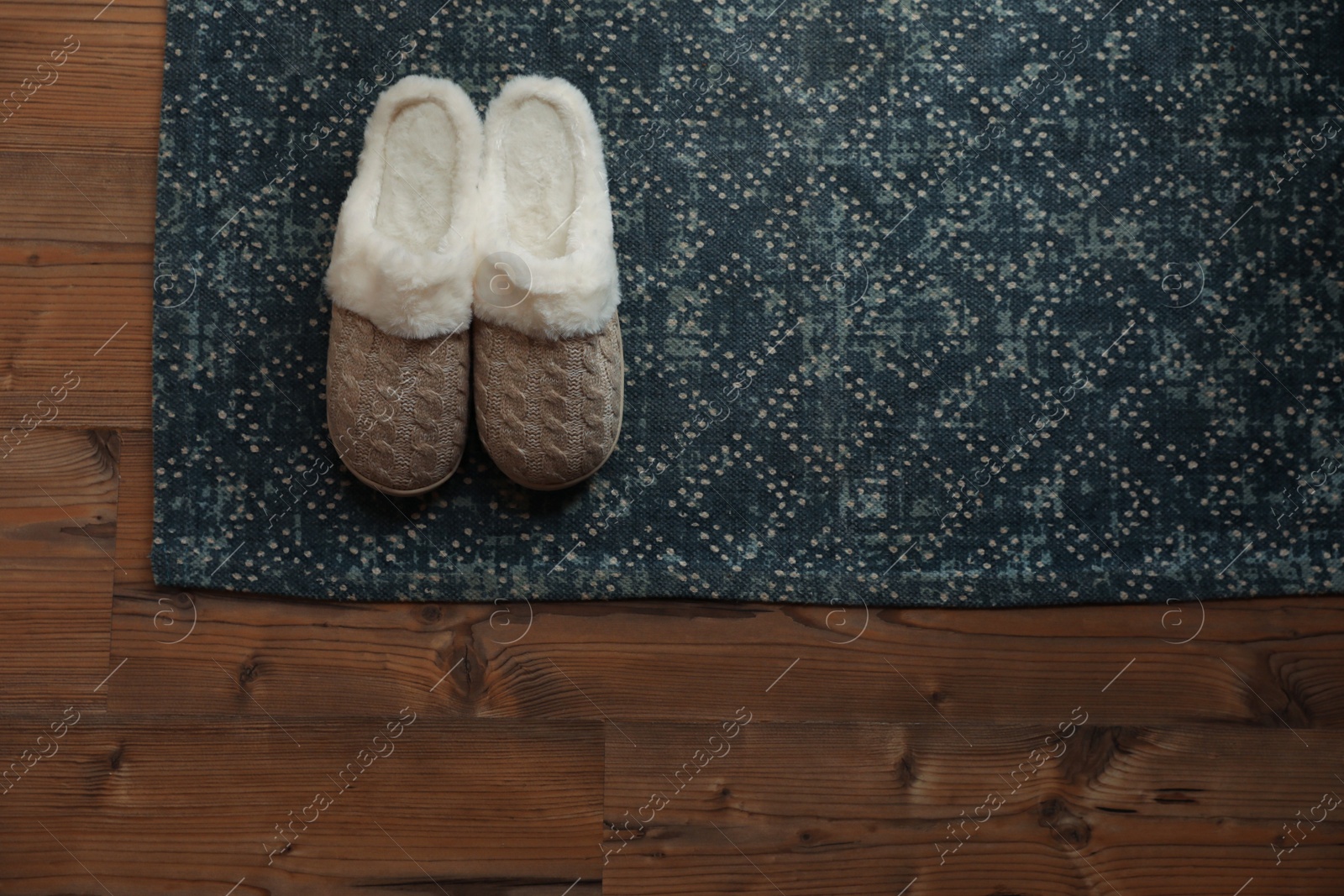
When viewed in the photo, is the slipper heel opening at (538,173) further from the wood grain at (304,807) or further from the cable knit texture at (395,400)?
the wood grain at (304,807)

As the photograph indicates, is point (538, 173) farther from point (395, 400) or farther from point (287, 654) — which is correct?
point (287, 654)

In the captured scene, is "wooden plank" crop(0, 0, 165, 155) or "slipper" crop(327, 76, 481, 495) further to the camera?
"wooden plank" crop(0, 0, 165, 155)

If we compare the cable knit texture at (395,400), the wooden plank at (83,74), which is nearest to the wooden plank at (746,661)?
the cable knit texture at (395,400)

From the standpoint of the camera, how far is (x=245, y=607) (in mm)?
882

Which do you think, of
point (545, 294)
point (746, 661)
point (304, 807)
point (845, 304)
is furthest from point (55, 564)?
point (845, 304)

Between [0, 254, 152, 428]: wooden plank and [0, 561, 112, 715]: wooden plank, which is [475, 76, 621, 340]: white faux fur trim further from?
[0, 561, 112, 715]: wooden plank

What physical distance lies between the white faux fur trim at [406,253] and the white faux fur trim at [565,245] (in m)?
0.02

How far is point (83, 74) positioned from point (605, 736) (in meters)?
0.88

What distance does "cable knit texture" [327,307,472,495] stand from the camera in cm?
83

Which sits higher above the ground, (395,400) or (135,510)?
(395,400)

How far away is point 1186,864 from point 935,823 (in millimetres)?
252

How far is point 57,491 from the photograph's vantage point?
893 mm

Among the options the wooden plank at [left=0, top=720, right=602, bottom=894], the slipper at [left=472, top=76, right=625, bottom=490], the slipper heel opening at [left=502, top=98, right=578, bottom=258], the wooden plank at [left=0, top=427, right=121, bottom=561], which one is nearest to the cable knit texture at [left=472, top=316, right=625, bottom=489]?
the slipper at [left=472, top=76, right=625, bottom=490]

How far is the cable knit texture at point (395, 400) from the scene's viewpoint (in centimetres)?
83
